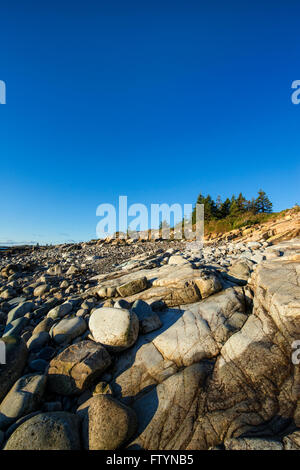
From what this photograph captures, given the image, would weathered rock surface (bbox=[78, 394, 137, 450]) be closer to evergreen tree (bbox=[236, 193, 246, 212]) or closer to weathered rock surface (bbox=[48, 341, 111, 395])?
weathered rock surface (bbox=[48, 341, 111, 395])

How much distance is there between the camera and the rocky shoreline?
2455mm

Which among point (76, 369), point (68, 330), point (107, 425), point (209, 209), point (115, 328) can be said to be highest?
point (209, 209)

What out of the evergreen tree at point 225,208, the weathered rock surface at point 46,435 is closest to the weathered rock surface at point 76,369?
the weathered rock surface at point 46,435

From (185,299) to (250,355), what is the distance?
201 centimetres

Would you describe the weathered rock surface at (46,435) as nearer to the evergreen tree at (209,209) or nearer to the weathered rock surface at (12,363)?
the weathered rock surface at (12,363)

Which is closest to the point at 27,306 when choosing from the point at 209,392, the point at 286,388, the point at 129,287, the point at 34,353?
the point at 34,353

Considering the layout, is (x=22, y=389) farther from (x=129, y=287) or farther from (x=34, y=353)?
(x=129, y=287)

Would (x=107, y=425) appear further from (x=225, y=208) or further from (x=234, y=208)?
(x=225, y=208)

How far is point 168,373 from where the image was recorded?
3389mm

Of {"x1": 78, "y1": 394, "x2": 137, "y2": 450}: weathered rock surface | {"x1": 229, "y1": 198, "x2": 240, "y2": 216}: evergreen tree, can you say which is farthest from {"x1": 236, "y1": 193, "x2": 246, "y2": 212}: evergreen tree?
{"x1": 78, "y1": 394, "x2": 137, "y2": 450}: weathered rock surface

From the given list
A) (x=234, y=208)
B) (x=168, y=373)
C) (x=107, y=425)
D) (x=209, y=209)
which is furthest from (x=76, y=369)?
(x=234, y=208)

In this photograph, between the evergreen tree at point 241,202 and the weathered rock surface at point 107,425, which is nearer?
the weathered rock surface at point 107,425

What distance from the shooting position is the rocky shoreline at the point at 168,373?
2.46 metres

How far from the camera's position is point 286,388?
9.33 ft
